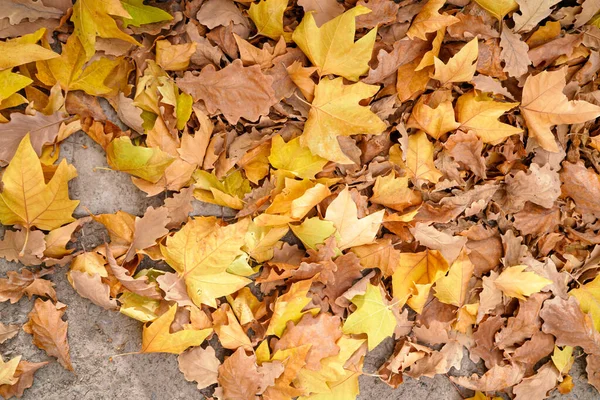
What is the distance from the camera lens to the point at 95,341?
140 centimetres

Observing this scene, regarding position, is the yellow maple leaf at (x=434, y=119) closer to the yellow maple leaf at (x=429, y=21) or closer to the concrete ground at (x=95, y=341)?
the yellow maple leaf at (x=429, y=21)

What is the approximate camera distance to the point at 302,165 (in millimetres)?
1412

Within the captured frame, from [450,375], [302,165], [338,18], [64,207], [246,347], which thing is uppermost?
[338,18]

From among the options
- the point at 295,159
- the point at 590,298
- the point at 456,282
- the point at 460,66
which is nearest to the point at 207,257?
the point at 295,159

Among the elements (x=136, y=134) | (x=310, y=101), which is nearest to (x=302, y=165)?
(x=310, y=101)

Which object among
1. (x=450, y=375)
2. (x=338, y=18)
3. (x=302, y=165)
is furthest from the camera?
(x=450, y=375)

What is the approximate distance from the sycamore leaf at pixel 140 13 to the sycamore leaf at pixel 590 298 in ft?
4.41

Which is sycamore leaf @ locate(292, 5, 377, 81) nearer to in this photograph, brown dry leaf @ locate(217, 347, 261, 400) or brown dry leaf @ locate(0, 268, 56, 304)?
brown dry leaf @ locate(217, 347, 261, 400)

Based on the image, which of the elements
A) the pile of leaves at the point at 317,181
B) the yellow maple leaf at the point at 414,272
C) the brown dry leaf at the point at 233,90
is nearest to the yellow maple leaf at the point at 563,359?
the pile of leaves at the point at 317,181

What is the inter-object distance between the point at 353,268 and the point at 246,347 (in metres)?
0.34

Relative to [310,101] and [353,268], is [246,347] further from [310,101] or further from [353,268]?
[310,101]

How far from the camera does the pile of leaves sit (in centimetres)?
134

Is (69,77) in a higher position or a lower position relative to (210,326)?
higher

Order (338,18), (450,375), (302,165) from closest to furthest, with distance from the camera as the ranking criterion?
(338,18), (302,165), (450,375)
